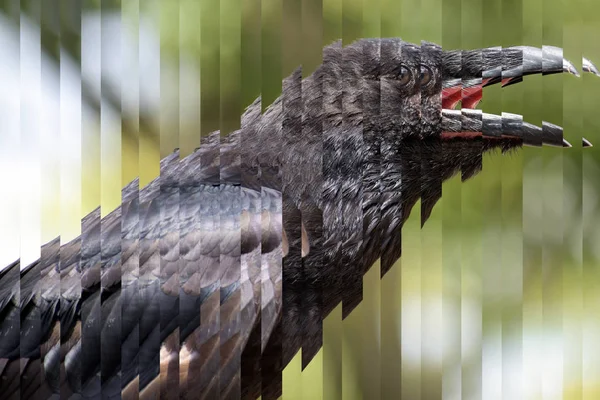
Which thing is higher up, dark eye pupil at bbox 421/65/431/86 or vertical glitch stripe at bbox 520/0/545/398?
dark eye pupil at bbox 421/65/431/86

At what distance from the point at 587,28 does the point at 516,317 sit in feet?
1.81

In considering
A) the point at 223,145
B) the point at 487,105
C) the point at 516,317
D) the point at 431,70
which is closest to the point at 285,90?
the point at 223,145

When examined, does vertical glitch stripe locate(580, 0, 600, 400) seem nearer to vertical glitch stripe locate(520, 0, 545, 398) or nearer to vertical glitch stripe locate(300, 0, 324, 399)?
vertical glitch stripe locate(520, 0, 545, 398)

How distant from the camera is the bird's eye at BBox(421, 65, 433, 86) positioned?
119cm

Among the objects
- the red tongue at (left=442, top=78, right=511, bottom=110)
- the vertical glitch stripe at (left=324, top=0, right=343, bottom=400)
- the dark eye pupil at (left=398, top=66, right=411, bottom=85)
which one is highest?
the dark eye pupil at (left=398, top=66, right=411, bottom=85)

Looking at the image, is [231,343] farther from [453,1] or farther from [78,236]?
[453,1]

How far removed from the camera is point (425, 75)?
3.94 feet

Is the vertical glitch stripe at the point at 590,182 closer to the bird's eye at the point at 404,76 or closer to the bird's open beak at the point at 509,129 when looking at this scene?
the bird's open beak at the point at 509,129

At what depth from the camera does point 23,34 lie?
4.38 ft

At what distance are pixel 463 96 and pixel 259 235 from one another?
47cm

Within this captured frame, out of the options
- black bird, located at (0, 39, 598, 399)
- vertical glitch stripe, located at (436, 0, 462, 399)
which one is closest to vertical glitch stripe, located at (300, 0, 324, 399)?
black bird, located at (0, 39, 598, 399)

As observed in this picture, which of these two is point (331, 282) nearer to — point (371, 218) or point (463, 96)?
point (371, 218)

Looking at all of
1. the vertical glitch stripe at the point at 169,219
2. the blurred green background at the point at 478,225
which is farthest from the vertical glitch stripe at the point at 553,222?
the vertical glitch stripe at the point at 169,219

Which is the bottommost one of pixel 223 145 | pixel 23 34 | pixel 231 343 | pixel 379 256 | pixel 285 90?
pixel 231 343
